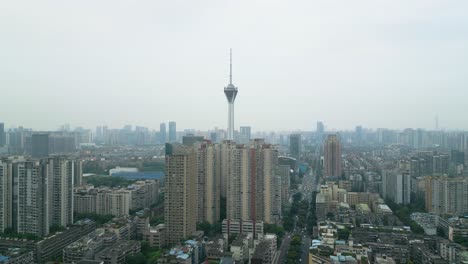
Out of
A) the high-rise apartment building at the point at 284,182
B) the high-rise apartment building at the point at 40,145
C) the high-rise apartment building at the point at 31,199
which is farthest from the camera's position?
the high-rise apartment building at the point at 40,145

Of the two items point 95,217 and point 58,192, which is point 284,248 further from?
point 58,192

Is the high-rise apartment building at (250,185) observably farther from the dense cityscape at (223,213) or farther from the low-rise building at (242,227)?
the low-rise building at (242,227)

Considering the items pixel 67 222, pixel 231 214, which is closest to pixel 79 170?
pixel 67 222

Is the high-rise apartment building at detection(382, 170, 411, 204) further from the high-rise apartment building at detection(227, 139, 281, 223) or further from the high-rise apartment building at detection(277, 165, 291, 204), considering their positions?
the high-rise apartment building at detection(227, 139, 281, 223)

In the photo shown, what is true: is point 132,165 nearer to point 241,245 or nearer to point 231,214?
point 231,214

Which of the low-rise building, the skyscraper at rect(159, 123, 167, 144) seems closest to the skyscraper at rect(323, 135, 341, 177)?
the low-rise building

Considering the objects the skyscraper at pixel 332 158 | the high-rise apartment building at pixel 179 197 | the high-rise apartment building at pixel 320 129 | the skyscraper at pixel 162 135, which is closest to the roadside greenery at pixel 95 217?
the high-rise apartment building at pixel 179 197
